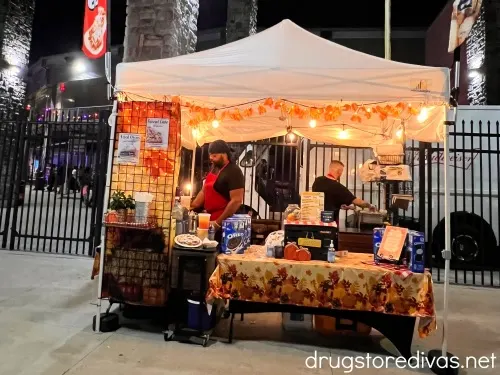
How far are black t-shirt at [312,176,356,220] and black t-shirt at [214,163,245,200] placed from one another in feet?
5.07

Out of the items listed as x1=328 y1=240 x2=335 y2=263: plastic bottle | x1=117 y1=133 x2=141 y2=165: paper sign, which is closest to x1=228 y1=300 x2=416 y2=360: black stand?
x1=328 y1=240 x2=335 y2=263: plastic bottle

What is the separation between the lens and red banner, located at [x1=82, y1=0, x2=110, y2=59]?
184 inches

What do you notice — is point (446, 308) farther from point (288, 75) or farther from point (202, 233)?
point (288, 75)

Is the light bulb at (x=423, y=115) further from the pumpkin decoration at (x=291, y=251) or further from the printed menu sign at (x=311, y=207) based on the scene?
the pumpkin decoration at (x=291, y=251)

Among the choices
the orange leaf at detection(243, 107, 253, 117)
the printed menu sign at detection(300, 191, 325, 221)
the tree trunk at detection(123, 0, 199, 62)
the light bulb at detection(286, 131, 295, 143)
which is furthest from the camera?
the tree trunk at detection(123, 0, 199, 62)

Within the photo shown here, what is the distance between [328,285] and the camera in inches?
125

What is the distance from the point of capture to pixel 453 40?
3287 millimetres

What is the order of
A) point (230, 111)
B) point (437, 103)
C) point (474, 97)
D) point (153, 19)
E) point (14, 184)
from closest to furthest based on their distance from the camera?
point (437, 103) → point (230, 111) → point (153, 19) → point (14, 184) → point (474, 97)

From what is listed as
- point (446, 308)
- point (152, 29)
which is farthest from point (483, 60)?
point (446, 308)

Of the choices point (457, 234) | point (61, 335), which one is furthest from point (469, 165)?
point (61, 335)

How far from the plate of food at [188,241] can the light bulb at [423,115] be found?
2742mm

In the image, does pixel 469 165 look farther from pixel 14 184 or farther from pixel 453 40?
pixel 14 184

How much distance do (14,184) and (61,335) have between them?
16.9 ft

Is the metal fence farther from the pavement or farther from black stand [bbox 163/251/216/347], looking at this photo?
black stand [bbox 163/251/216/347]
